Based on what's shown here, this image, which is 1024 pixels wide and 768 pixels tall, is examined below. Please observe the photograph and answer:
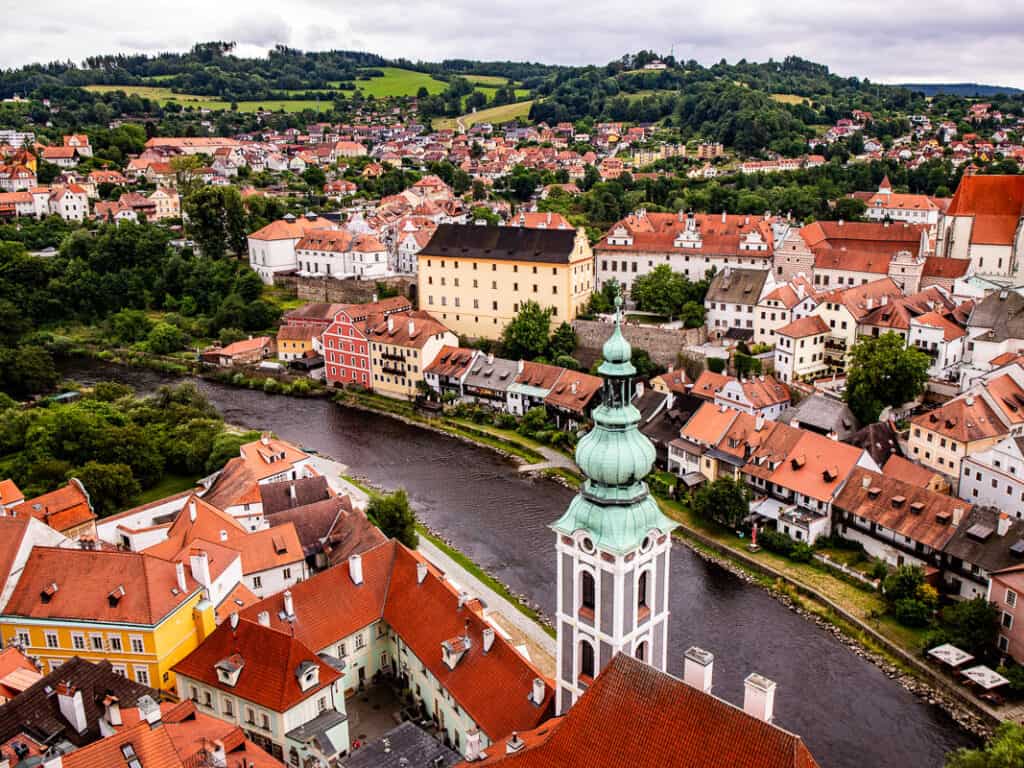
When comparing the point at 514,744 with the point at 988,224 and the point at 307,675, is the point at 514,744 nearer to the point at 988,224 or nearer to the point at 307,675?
the point at 307,675

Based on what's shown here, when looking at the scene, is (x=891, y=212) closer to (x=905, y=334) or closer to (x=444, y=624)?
(x=905, y=334)

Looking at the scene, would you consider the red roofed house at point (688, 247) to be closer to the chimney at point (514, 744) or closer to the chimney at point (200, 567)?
the chimney at point (200, 567)

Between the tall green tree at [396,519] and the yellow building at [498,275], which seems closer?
the tall green tree at [396,519]

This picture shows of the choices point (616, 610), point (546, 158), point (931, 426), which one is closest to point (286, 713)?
point (616, 610)

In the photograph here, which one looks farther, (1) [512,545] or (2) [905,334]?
(2) [905,334]

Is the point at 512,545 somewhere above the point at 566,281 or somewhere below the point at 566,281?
below

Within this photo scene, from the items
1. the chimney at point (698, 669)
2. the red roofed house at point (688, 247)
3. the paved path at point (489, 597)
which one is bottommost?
the paved path at point (489, 597)

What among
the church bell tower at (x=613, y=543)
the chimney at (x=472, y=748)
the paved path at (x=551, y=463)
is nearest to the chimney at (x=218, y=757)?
the chimney at (x=472, y=748)
